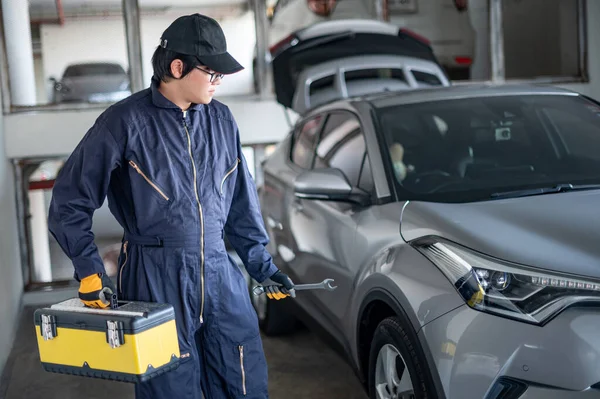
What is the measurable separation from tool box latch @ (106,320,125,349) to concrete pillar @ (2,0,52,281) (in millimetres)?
4756

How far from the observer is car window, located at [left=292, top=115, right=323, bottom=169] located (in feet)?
14.3

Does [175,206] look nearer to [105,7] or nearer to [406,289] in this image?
[406,289]

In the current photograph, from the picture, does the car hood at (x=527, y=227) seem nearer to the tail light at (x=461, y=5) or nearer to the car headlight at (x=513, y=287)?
the car headlight at (x=513, y=287)

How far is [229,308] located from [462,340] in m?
0.76

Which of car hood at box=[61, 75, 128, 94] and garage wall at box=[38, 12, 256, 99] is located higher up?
garage wall at box=[38, 12, 256, 99]

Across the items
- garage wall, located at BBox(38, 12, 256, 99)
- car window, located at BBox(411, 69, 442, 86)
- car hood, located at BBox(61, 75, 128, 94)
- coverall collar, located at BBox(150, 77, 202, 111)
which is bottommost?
coverall collar, located at BBox(150, 77, 202, 111)

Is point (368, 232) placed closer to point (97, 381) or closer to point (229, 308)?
point (229, 308)

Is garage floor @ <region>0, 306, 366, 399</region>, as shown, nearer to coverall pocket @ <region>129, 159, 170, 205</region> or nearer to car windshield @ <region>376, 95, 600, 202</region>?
car windshield @ <region>376, 95, 600, 202</region>

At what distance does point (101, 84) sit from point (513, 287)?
5.19m

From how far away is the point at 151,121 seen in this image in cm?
256

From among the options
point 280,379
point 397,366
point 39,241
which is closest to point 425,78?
point 280,379

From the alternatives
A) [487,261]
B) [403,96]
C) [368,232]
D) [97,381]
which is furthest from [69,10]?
[487,261]

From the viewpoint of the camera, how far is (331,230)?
3588 mm

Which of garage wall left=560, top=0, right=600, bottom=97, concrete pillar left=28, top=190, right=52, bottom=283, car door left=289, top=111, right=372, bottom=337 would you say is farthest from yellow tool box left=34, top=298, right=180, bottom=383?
garage wall left=560, top=0, right=600, bottom=97
